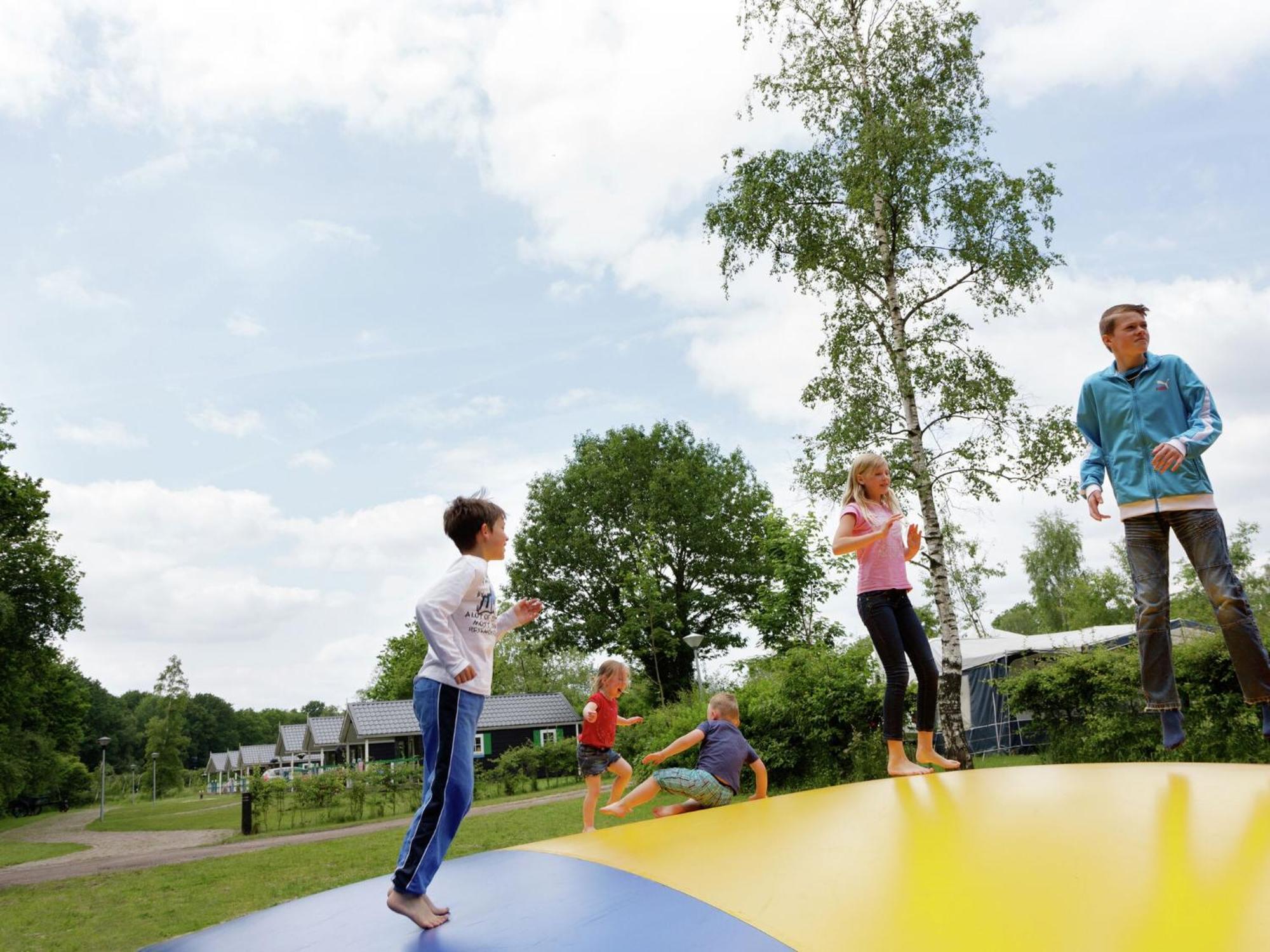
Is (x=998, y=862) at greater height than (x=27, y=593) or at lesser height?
lesser

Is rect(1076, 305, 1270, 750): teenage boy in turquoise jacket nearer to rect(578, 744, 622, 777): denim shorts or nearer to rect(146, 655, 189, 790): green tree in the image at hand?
rect(578, 744, 622, 777): denim shorts

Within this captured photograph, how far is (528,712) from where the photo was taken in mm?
48000

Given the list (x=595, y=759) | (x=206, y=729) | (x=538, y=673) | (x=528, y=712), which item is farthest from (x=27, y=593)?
(x=206, y=729)

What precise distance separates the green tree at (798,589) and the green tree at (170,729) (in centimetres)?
7077

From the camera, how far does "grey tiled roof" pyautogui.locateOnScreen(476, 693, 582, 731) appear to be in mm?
46312

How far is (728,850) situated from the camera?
9.43 feet

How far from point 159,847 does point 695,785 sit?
22855 millimetres

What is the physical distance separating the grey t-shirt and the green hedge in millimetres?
3262

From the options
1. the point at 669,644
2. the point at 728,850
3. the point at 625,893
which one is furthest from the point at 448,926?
the point at 669,644

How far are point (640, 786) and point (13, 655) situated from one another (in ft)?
86.8

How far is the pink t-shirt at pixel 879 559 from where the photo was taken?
4.62 metres

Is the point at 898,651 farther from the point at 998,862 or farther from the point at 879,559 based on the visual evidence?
the point at 998,862

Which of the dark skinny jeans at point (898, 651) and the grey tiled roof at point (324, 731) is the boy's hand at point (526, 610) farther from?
the grey tiled roof at point (324, 731)

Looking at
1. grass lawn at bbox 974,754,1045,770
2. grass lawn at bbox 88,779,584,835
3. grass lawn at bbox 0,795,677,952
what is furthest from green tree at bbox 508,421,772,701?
grass lawn at bbox 0,795,677,952
